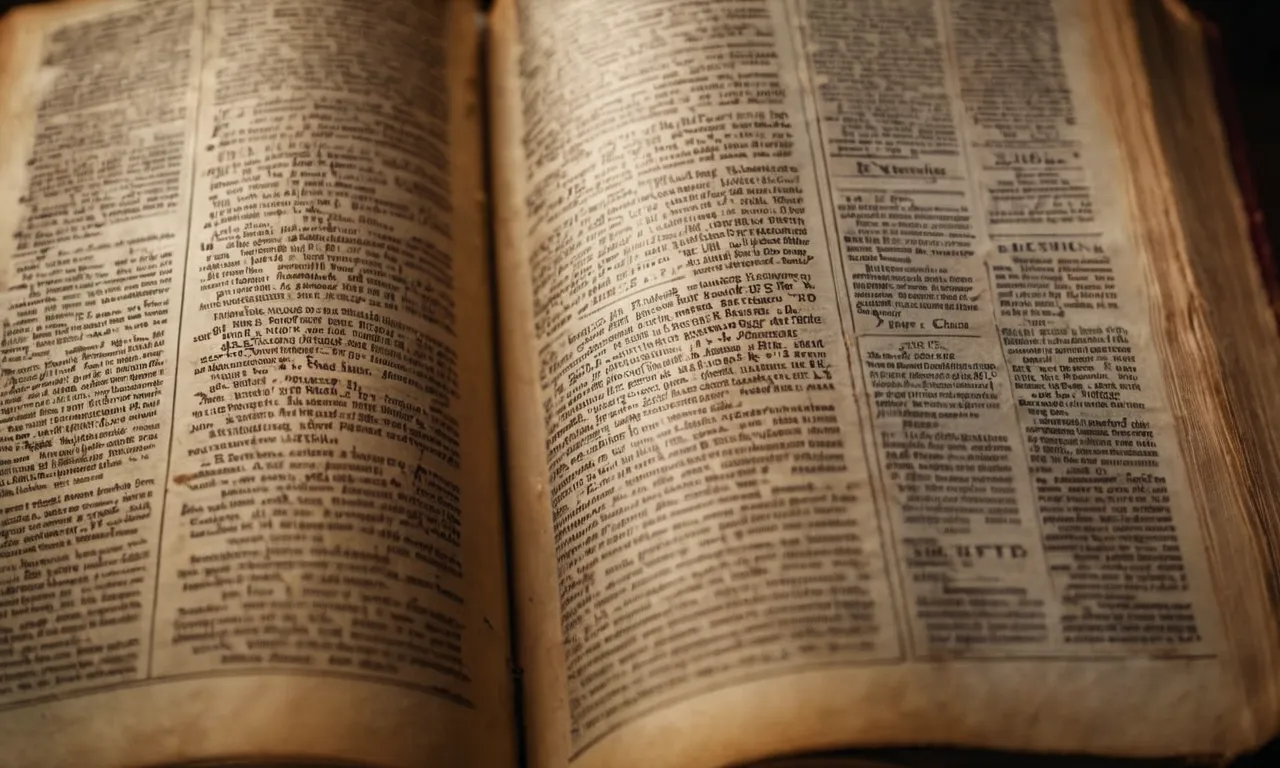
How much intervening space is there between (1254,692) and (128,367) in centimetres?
105

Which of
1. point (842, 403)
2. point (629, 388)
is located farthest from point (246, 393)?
point (842, 403)

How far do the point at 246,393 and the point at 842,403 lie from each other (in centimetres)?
56

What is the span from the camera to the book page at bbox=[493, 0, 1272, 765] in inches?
31.7

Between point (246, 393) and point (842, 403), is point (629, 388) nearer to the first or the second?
point (842, 403)

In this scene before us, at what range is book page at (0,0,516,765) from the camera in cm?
82

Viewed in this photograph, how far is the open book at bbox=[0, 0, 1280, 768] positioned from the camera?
812mm

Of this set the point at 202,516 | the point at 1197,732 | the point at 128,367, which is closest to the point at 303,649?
the point at 202,516

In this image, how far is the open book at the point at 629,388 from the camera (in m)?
0.81

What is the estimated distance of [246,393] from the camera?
0.92 m

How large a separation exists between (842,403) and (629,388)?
201 millimetres

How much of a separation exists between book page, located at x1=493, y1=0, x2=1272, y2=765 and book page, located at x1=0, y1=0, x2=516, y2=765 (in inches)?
3.5

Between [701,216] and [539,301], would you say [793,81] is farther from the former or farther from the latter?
[539,301]

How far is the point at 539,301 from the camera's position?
3.43 ft

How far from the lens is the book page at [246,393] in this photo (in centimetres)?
82
